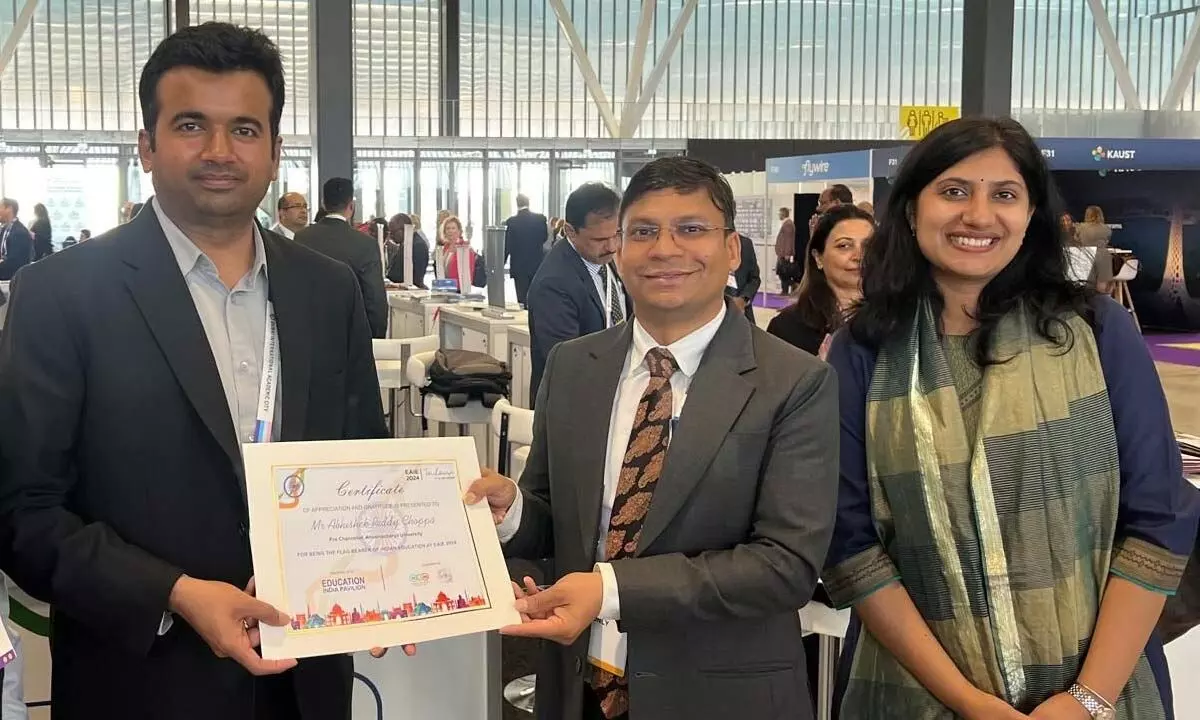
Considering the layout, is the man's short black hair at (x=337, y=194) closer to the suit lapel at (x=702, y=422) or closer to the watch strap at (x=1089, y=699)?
the suit lapel at (x=702, y=422)

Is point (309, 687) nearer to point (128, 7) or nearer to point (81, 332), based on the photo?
point (81, 332)

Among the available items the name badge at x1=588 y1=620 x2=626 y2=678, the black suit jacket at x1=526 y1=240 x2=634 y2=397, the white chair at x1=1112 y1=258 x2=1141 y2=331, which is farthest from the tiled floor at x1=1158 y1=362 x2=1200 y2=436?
the name badge at x1=588 y1=620 x2=626 y2=678

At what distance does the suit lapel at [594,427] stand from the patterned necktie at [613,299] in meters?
2.33

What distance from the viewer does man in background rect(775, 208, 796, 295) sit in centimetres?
1214

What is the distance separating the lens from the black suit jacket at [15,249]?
12273mm

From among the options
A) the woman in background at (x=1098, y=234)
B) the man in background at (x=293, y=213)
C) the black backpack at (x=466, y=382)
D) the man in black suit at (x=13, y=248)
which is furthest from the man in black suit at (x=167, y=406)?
the man in black suit at (x=13, y=248)

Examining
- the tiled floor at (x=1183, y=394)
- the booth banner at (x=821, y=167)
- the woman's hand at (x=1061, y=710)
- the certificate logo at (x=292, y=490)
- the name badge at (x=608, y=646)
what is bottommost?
the tiled floor at (x=1183, y=394)

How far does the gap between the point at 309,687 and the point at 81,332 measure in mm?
631

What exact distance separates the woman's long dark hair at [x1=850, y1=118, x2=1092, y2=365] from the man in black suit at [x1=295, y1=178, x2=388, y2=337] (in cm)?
472

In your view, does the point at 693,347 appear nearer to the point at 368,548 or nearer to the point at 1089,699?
the point at 368,548

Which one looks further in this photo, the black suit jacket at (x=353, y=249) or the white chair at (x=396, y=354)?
the black suit jacket at (x=353, y=249)

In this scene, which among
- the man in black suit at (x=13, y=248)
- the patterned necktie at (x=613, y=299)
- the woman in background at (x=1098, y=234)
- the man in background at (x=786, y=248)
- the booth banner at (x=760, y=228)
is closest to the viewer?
the patterned necktie at (x=613, y=299)

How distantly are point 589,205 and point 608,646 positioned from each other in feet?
8.58

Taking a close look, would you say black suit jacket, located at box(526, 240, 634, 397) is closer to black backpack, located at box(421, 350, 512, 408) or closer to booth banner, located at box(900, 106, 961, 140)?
black backpack, located at box(421, 350, 512, 408)
